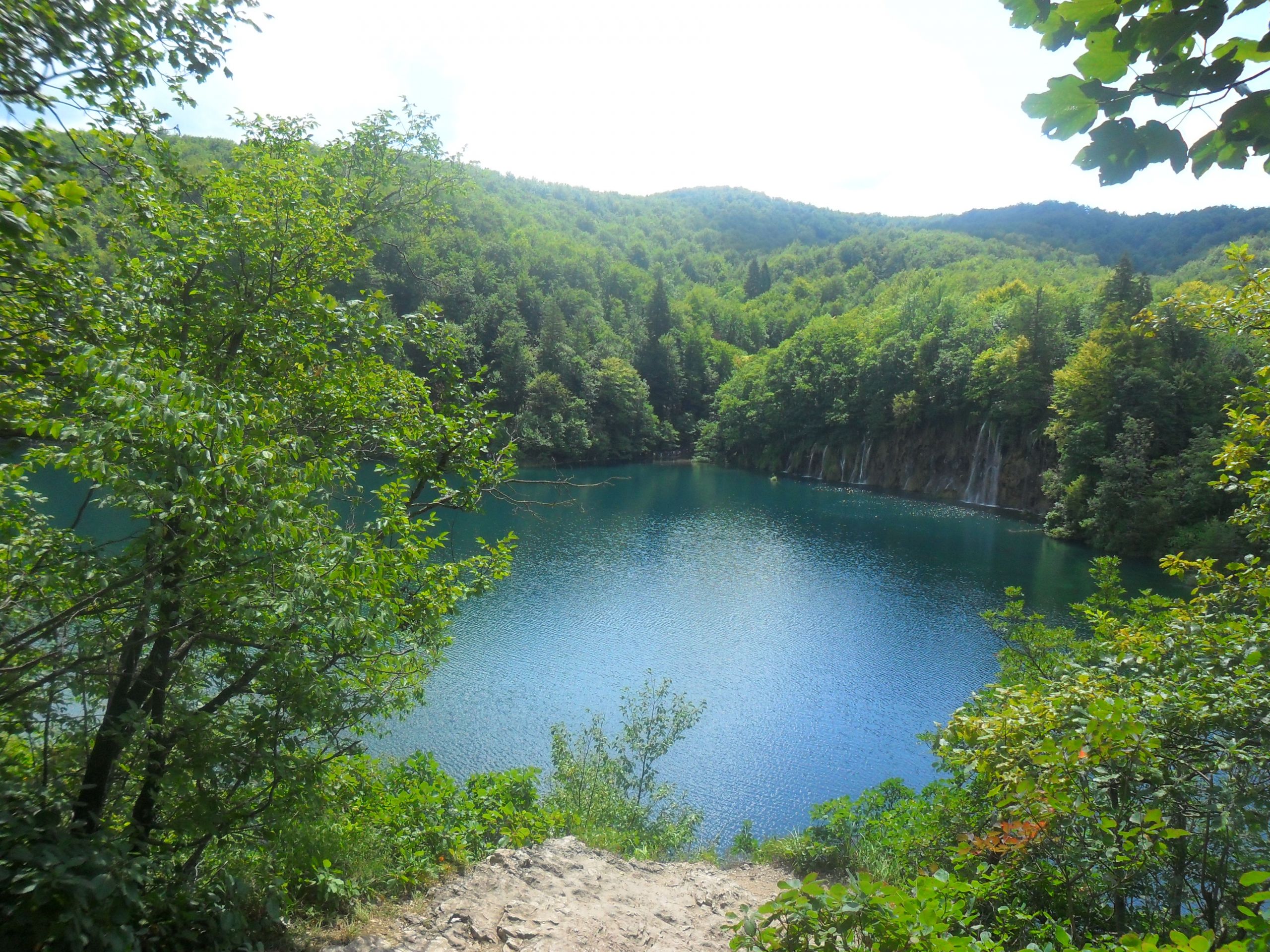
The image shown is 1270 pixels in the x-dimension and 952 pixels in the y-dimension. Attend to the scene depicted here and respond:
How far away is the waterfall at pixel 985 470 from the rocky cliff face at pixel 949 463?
37mm

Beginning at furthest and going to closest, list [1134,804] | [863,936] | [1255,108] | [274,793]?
1. [274,793]
2. [1134,804]
3. [863,936]
4. [1255,108]

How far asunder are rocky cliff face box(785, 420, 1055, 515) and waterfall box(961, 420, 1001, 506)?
0.04m

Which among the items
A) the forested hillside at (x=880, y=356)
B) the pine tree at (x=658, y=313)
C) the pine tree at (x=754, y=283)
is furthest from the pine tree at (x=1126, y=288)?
the pine tree at (x=754, y=283)

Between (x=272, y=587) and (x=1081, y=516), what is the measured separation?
38.7 m

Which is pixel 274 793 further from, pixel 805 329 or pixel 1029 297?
pixel 805 329

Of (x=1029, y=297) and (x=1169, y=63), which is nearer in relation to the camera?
(x=1169, y=63)

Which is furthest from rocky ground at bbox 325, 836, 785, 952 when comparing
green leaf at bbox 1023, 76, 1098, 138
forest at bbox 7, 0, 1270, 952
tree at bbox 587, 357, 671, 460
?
tree at bbox 587, 357, 671, 460

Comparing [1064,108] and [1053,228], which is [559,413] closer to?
[1064,108]

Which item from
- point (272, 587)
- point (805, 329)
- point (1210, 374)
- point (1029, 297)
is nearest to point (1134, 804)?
point (272, 587)

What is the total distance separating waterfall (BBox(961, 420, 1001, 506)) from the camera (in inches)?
1829

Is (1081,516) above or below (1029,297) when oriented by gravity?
below

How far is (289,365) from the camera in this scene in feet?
18.6

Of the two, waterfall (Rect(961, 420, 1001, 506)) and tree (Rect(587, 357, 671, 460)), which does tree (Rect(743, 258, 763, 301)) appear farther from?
waterfall (Rect(961, 420, 1001, 506))

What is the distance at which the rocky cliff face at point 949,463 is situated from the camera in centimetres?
4444
